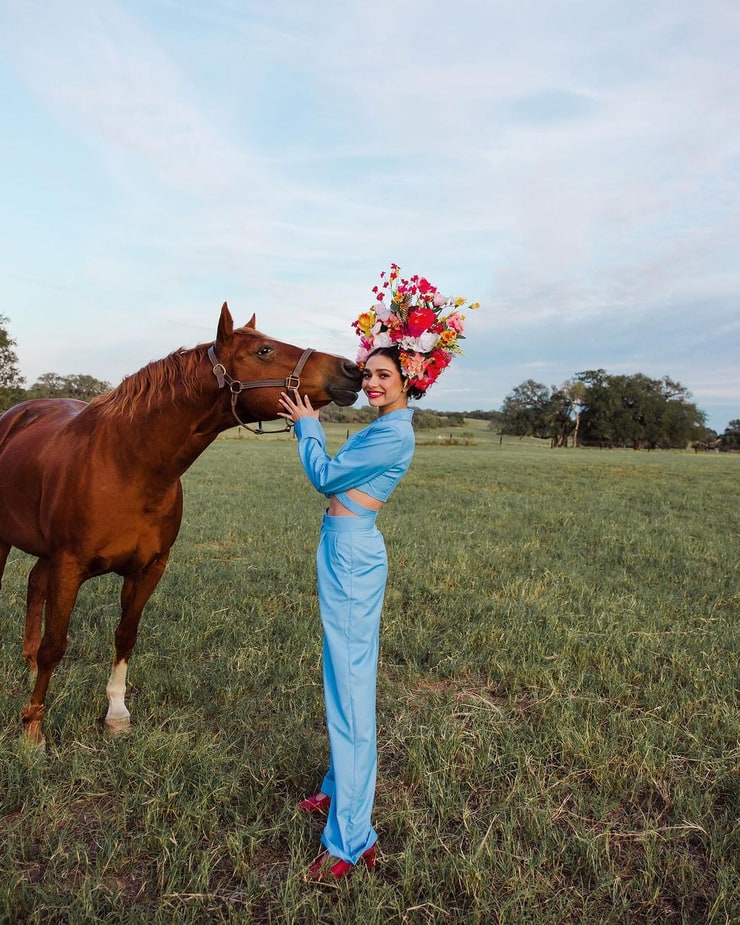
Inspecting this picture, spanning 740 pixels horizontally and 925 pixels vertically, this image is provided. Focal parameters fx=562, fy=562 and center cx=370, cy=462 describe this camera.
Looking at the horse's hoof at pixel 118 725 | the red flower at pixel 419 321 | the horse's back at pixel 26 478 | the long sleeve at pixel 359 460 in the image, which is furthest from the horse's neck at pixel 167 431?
the horse's hoof at pixel 118 725

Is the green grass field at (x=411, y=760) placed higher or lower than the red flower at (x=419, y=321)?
lower

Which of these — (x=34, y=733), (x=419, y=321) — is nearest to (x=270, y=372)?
(x=419, y=321)

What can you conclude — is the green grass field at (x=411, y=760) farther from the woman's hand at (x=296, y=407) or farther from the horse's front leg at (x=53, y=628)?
the woman's hand at (x=296, y=407)

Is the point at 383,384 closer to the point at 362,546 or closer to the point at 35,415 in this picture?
the point at 362,546

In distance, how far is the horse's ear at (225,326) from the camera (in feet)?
9.07

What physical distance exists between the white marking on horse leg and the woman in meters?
1.62

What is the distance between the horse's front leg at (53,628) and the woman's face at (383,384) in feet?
6.60

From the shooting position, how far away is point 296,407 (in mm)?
2727

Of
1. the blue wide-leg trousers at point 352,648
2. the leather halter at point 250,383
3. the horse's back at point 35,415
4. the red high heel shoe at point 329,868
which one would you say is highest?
the leather halter at point 250,383

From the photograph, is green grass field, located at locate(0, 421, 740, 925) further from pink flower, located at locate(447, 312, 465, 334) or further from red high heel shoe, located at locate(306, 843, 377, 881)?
pink flower, located at locate(447, 312, 465, 334)

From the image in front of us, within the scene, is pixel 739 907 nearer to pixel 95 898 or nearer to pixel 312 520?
pixel 95 898

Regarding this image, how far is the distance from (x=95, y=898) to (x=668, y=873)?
7.89ft

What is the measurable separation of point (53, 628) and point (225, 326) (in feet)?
6.52

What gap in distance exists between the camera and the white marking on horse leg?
3.40 m
